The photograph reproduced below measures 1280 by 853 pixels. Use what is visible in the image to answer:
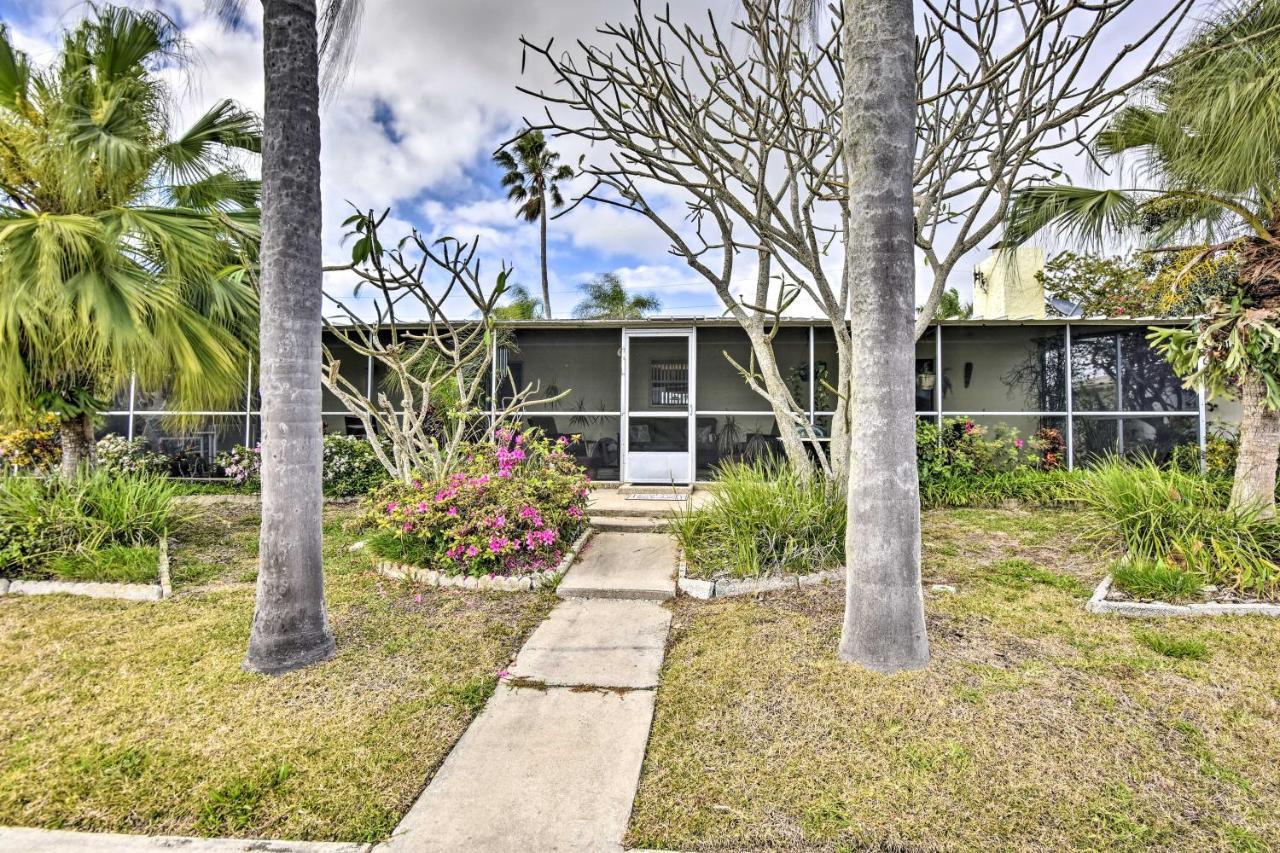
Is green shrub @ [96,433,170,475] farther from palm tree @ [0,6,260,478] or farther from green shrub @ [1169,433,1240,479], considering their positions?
green shrub @ [1169,433,1240,479]

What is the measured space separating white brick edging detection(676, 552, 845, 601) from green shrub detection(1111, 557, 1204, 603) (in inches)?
78.2

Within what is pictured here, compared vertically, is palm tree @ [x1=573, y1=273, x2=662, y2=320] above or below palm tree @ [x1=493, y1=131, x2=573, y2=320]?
below

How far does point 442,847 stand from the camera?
2.03 metres

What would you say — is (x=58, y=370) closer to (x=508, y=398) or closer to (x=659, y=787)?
(x=508, y=398)

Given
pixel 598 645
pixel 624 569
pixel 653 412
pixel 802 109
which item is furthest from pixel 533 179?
pixel 598 645

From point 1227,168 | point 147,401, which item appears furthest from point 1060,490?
point 147,401

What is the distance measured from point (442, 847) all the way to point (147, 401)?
10987mm

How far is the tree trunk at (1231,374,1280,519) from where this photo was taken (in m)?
4.87

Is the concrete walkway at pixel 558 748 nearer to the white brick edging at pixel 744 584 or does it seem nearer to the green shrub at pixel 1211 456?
the white brick edging at pixel 744 584

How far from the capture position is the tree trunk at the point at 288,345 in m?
3.22

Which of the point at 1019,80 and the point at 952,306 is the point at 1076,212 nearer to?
the point at 1019,80

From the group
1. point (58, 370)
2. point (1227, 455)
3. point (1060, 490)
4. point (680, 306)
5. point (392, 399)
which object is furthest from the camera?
point (680, 306)

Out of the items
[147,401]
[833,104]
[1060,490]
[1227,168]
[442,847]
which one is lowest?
[442,847]

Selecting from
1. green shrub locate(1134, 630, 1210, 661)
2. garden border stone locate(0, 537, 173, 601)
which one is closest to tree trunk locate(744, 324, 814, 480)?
green shrub locate(1134, 630, 1210, 661)
